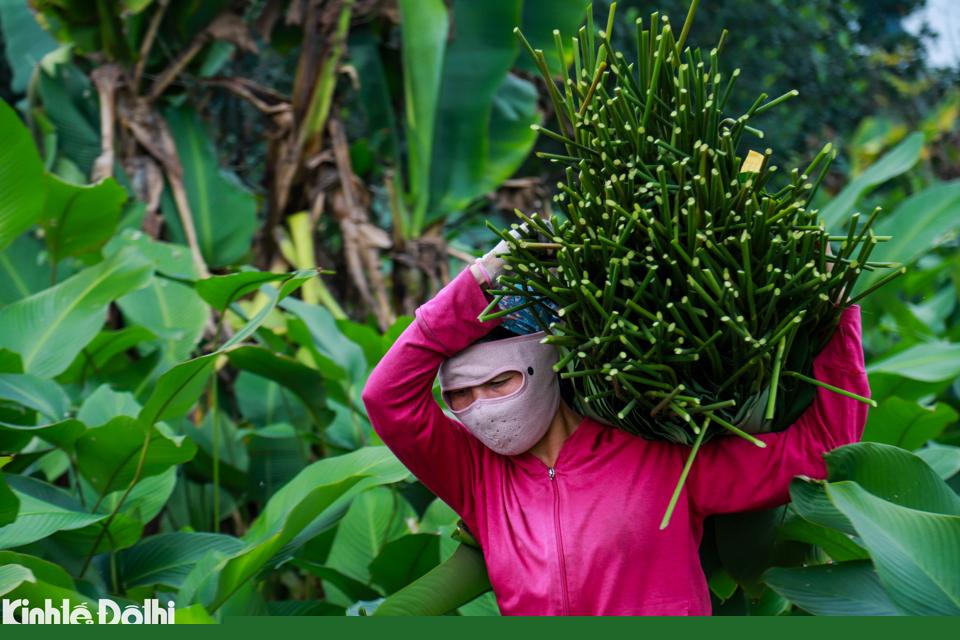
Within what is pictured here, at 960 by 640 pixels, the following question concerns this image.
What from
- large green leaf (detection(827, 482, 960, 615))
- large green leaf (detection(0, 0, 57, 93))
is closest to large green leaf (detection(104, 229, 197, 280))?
large green leaf (detection(0, 0, 57, 93))

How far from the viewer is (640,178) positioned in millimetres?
1412

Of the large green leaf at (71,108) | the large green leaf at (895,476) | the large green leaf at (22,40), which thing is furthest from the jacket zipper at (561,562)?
the large green leaf at (22,40)

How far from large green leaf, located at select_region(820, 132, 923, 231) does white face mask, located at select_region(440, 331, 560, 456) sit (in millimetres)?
1639

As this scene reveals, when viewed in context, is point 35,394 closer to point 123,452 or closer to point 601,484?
point 123,452

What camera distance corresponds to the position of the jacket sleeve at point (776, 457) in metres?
1.50

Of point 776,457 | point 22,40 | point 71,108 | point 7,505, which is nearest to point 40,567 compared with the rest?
point 7,505

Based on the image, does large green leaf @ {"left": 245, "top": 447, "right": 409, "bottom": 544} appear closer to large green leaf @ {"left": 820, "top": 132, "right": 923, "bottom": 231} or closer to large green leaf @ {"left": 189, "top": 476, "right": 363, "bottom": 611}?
large green leaf @ {"left": 189, "top": 476, "right": 363, "bottom": 611}

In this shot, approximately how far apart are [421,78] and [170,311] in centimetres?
156

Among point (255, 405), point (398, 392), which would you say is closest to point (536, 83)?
point (255, 405)

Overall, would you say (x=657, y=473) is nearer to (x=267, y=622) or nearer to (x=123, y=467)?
(x=267, y=622)

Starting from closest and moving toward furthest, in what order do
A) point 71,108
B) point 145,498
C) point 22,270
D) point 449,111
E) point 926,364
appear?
point 145,498
point 926,364
point 22,270
point 71,108
point 449,111

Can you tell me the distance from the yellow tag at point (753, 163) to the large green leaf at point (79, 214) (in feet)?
5.95

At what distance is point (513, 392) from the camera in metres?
1.55

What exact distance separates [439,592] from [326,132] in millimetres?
2706
